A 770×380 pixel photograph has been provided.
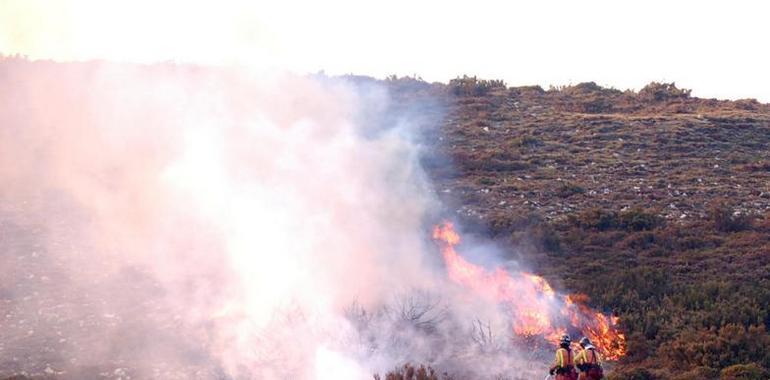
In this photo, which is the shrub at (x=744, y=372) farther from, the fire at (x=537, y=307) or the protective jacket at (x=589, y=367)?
the protective jacket at (x=589, y=367)

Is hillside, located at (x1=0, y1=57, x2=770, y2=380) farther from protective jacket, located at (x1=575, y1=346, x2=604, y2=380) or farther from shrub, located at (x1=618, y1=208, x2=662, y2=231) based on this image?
protective jacket, located at (x1=575, y1=346, x2=604, y2=380)

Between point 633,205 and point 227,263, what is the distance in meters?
11.4

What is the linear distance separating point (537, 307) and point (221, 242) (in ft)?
23.8

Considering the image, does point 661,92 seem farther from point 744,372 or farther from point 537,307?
point 744,372

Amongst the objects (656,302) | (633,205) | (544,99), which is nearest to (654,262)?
(656,302)

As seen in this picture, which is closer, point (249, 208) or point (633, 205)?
point (249, 208)

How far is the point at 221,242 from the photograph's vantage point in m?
19.0

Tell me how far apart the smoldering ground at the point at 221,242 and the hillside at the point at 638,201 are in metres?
2.39

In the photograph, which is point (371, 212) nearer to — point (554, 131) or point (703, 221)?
point (703, 221)

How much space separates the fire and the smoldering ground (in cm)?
40

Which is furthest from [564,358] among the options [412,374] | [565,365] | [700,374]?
[700,374]

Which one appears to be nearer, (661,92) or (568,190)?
(568,190)

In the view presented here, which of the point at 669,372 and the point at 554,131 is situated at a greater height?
the point at 554,131

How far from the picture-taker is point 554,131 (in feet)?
102
